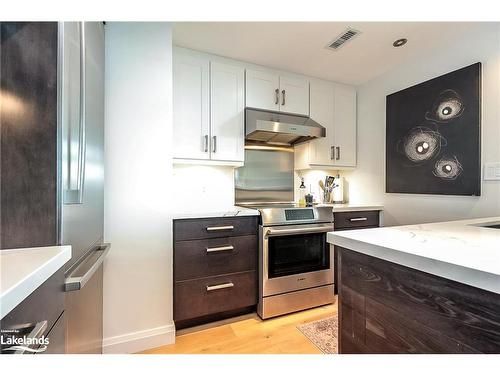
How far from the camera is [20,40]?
0.72 meters

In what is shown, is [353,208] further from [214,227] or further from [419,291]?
[419,291]

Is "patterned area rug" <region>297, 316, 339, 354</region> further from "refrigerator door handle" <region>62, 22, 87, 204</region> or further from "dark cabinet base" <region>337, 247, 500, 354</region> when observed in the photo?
"refrigerator door handle" <region>62, 22, 87, 204</region>

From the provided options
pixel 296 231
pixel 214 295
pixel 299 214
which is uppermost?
pixel 299 214

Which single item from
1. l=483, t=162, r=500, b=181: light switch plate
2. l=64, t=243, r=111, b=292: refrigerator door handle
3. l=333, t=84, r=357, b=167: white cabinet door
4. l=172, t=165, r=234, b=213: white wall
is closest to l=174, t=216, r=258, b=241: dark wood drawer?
l=172, t=165, r=234, b=213: white wall

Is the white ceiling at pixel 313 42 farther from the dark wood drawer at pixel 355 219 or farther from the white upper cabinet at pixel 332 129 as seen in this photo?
the dark wood drawer at pixel 355 219

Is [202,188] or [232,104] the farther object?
[202,188]

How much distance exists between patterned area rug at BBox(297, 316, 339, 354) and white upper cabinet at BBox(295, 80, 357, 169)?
156 centimetres

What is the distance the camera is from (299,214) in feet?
6.76

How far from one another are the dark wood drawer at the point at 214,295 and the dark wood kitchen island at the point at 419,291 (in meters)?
1.06

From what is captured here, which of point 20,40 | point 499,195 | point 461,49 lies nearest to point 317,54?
point 461,49

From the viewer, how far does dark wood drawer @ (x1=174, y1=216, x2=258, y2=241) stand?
171 cm

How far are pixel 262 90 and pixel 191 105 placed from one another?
2.51 ft


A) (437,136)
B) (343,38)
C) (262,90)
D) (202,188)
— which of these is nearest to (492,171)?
(437,136)
